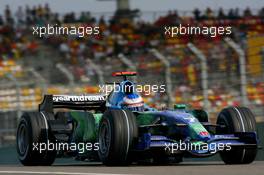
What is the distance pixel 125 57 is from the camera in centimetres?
1544

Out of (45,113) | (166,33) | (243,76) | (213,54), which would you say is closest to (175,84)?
(213,54)

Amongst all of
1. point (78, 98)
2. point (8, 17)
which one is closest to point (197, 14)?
point (8, 17)

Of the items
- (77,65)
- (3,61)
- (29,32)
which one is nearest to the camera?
(77,65)

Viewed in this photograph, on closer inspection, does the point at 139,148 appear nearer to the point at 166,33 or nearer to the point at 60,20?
the point at 166,33

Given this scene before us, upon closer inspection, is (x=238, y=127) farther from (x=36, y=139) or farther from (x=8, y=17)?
(x=8, y=17)

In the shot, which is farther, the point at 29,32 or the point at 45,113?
the point at 29,32

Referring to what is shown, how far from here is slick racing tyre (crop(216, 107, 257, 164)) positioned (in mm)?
10820

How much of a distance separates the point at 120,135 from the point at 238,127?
1552 millimetres

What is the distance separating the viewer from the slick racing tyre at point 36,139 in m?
12.1

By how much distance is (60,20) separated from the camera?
22641mm

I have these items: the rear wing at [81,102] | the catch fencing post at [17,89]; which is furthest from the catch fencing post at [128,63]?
the rear wing at [81,102]

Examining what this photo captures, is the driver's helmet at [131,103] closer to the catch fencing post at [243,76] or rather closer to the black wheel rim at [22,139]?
the black wheel rim at [22,139]

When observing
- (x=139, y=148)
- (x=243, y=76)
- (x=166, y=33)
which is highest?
(x=166, y=33)

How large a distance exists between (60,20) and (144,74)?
7.81 m
